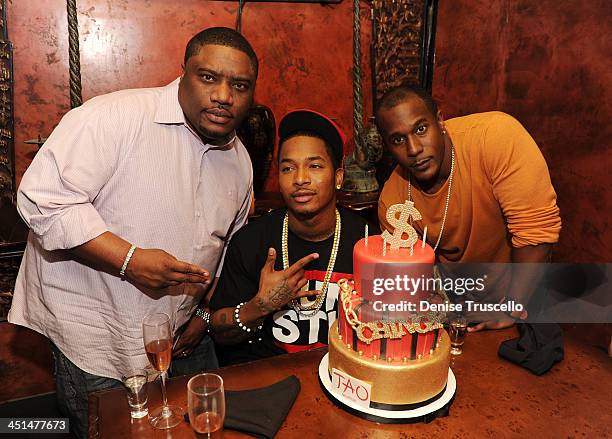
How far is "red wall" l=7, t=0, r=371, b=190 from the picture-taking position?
2760mm

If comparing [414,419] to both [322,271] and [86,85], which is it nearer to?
[322,271]

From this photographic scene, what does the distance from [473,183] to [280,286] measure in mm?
1103

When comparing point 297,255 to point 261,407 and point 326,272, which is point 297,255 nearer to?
point 326,272

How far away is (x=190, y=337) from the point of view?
2.29 metres

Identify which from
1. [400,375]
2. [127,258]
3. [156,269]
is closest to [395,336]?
[400,375]

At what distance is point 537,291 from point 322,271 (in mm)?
1082

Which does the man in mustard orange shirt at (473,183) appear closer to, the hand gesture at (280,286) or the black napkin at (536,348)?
the black napkin at (536,348)

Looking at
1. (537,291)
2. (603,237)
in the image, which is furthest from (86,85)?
(603,237)

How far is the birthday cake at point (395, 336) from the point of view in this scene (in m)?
1.36

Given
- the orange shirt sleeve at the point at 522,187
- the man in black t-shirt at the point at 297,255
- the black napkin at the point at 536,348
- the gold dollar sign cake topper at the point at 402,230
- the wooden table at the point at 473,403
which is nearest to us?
the wooden table at the point at 473,403

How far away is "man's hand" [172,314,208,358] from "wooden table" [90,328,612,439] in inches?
26.9

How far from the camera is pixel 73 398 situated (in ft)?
6.92

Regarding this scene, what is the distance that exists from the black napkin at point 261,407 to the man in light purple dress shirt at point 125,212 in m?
0.51

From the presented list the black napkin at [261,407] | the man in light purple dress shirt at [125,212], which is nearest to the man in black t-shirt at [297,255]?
the man in light purple dress shirt at [125,212]
